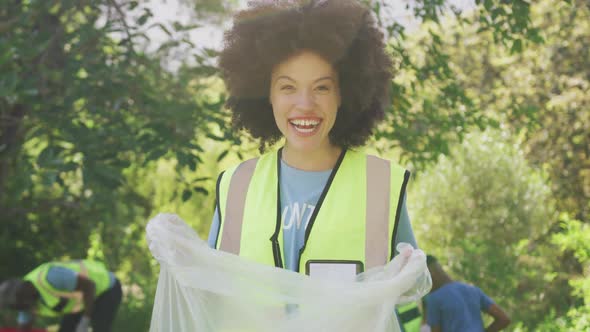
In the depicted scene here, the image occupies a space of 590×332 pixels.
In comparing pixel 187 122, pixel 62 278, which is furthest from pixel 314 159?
pixel 62 278

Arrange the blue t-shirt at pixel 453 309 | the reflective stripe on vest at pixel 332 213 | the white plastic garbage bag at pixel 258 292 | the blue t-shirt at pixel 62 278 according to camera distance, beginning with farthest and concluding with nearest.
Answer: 1. the blue t-shirt at pixel 62 278
2. the blue t-shirt at pixel 453 309
3. the reflective stripe on vest at pixel 332 213
4. the white plastic garbage bag at pixel 258 292

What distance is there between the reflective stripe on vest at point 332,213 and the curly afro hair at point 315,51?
0.62ft

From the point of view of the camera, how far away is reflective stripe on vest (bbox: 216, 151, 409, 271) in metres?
2.05

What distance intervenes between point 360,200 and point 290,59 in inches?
16.2

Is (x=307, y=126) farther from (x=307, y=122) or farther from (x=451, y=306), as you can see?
(x=451, y=306)

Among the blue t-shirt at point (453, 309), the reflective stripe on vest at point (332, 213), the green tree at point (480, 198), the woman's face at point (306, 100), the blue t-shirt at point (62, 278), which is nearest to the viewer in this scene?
the reflective stripe on vest at point (332, 213)

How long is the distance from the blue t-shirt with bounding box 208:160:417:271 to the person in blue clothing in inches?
121

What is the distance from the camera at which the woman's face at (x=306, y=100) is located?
216 centimetres

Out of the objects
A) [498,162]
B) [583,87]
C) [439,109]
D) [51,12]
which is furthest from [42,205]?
[583,87]

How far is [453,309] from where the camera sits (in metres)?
5.14

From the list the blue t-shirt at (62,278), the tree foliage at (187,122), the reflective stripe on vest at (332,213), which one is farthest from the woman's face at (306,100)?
the blue t-shirt at (62,278)

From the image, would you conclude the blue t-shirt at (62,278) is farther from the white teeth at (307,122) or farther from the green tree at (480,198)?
the green tree at (480,198)

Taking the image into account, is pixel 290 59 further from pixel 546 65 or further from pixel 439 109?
pixel 546 65

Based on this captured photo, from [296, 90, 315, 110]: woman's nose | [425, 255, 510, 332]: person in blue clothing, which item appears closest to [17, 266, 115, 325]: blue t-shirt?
[425, 255, 510, 332]: person in blue clothing
